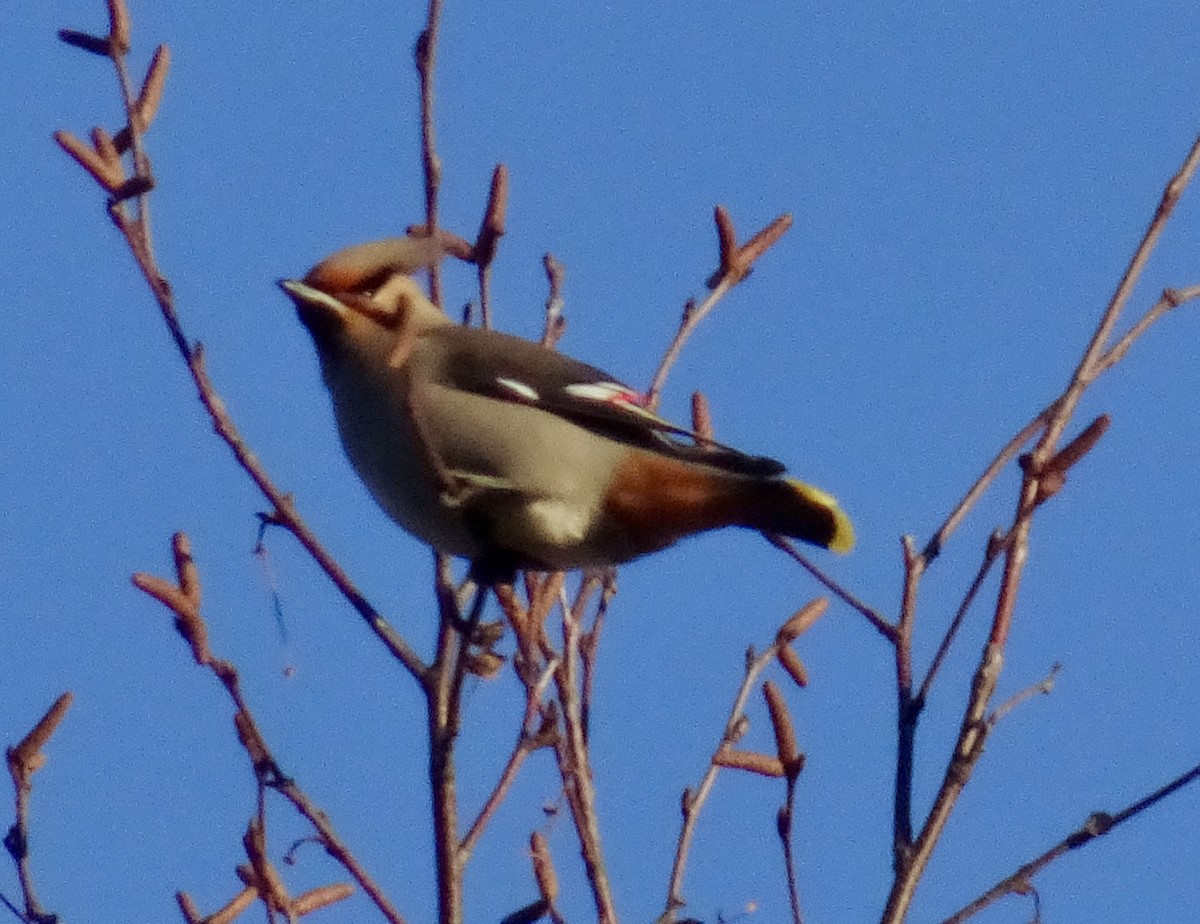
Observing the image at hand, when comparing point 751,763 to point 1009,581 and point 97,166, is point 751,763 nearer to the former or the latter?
point 1009,581

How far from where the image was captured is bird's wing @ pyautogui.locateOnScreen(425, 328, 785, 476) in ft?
10.3

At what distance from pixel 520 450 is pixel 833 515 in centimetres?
50

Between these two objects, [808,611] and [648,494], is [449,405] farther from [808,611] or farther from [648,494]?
[808,611]

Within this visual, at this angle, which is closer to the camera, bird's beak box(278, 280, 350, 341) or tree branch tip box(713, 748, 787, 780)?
tree branch tip box(713, 748, 787, 780)

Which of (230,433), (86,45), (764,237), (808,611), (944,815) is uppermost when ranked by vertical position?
(764,237)

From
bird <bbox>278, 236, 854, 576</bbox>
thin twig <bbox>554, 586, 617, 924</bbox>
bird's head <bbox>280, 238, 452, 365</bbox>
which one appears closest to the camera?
thin twig <bbox>554, 586, 617, 924</bbox>

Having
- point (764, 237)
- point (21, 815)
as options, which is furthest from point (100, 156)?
point (764, 237)

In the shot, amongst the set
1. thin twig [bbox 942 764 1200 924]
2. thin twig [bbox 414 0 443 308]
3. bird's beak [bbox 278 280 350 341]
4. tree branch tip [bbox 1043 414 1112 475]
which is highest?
bird's beak [bbox 278 280 350 341]

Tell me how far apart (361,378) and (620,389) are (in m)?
0.43

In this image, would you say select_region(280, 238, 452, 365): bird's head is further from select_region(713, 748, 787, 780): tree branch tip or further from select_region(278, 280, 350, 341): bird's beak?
select_region(713, 748, 787, 780): tree branch tip

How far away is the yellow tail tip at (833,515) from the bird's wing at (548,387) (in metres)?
0.16

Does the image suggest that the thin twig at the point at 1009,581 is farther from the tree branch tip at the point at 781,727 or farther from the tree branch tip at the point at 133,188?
the tree branch tip at the point at 133,188

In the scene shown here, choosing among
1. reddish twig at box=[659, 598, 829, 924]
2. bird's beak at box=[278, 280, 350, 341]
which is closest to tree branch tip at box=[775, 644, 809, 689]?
reddish twig at box=[659, 598, 829, 924]

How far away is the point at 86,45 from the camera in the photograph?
238 cm
